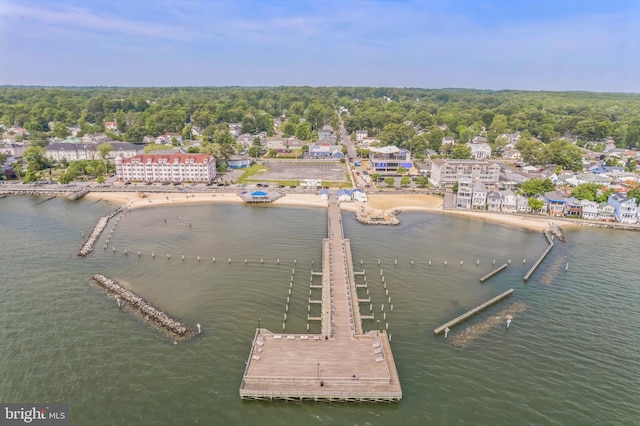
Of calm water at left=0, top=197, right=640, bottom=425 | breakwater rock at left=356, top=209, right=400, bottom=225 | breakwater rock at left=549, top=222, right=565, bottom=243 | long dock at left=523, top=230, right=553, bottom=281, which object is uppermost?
breakwater rock at left=356, top=209, right=400, bottom=225

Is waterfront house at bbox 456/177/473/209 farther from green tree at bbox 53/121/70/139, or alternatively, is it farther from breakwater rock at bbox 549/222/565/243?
green tree at bbox 53/121/70/139

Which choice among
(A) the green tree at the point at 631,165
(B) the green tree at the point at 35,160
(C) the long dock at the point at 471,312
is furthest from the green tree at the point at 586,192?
(B) the green tree at the point at 35,160

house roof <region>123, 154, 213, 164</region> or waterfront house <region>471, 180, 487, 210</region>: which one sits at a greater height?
house roof <region>123, 154, 213, 164</region>

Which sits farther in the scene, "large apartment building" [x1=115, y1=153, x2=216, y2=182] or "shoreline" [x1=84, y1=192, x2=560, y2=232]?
"large apartment building" [x1=115, y1=153, x2=216, y2=182]

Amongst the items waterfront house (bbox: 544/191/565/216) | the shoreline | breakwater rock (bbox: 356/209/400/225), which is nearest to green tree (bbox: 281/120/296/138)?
the shoreline

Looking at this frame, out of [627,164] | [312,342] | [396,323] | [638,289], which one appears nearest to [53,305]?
[312,342]

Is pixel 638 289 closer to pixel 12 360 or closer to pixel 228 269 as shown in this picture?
pixel 228 269
